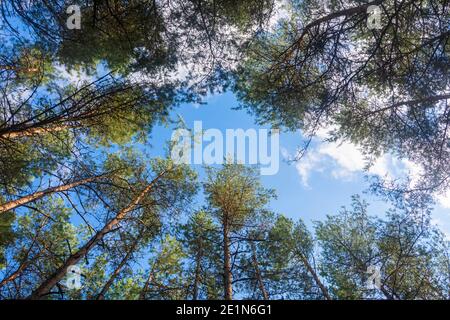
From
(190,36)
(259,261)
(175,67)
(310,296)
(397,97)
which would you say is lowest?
(310,296)

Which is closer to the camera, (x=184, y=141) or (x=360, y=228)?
(x=184, y=141)

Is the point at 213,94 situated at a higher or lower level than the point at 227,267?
higher

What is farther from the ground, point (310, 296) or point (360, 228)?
point (360, 228)

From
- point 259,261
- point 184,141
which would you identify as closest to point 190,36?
point 184,141

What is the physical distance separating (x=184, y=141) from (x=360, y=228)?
727 centimetres

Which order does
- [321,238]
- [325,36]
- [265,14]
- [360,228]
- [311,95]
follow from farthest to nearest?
[321,238] → [360,228] → [311,95] → [265,14] → [325,36]

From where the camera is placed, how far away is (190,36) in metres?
6.62
